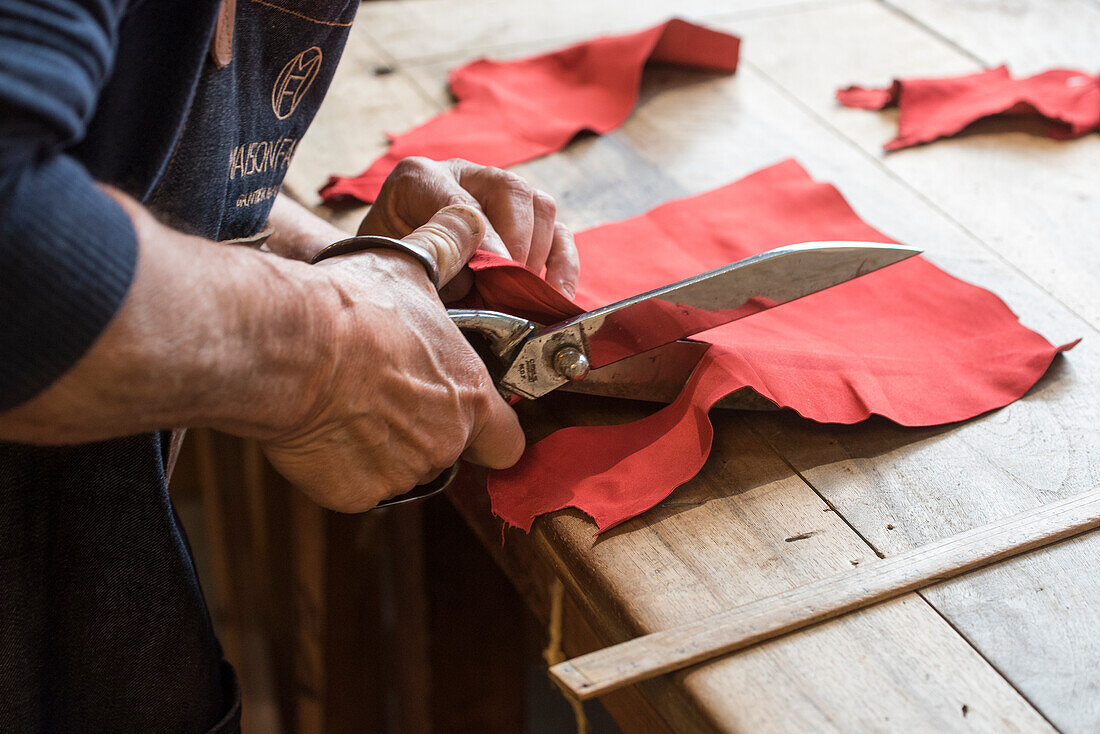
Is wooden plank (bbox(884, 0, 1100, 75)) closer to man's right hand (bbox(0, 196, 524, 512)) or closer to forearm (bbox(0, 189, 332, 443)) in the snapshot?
man's right hand (bbox(0, 196, 524, 512))

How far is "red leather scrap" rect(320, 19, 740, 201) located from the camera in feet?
3.48

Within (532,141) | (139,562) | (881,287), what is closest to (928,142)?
(881,287)

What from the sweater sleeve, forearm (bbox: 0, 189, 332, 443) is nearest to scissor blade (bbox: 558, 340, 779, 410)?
forearm (bbox: 0, 189, 332, 443)

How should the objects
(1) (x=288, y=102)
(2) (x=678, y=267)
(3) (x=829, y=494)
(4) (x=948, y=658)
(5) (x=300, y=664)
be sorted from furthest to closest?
(5) (x=300, y=664) < (2) (x=678, y=267) < (1) (x=288, y=102) < (3) (x=829, y=494) < (4) (x=948, y=658)

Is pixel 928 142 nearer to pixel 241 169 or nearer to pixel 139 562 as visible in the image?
pixel 241 169

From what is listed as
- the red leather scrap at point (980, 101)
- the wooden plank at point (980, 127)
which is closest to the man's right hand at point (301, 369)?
the wooden plank at point (980, 127)

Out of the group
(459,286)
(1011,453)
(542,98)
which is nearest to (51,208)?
(459,286)

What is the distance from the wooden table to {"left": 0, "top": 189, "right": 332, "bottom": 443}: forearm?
226 millimetres

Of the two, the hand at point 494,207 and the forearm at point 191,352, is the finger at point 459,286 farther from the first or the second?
the forearm at point 191,352

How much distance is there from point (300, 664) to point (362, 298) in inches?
41.0

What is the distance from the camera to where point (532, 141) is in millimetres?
1091

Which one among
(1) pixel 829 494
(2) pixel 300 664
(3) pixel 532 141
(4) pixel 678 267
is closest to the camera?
(1) pixel 829 494

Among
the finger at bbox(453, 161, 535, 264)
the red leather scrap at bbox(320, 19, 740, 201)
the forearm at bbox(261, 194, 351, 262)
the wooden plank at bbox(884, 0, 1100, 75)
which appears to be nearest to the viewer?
the finger at bbox(453, 161, 535, 264)

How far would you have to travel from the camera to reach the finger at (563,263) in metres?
0.80
